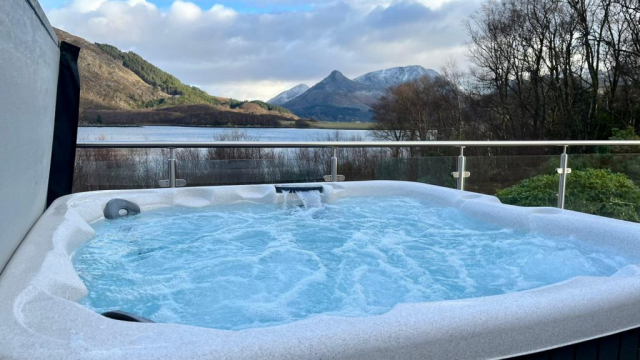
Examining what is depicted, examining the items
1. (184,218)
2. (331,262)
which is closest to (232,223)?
(184,218)

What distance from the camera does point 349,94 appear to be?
19.0 m

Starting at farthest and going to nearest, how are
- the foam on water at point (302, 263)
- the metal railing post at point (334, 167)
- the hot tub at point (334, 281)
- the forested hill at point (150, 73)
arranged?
the forested hill at point (150, 73)
the metal railing post at point (334, 167)
the foam on water at point (302, 263)
the hot tub at point (334, 281)

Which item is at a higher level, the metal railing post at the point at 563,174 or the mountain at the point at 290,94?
the mountain at the point at 290,94

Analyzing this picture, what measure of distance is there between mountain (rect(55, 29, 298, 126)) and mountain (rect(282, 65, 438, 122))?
12.7ft

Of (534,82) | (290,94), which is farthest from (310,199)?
(290,94)

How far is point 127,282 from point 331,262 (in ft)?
2.92

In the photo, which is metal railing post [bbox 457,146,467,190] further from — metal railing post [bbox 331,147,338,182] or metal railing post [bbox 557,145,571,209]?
metal railing post [bbox 331,147,338,182]

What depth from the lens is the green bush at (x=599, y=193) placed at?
430 cm

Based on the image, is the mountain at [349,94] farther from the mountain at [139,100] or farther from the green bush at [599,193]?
the green bush at [599,193]

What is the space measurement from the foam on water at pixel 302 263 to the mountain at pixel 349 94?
9742 millimetres

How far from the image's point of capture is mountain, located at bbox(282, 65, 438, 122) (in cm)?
1435

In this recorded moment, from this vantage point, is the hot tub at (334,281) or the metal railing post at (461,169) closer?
→ the hot tub at (334,281)

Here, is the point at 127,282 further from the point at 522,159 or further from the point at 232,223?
the point at 522,159

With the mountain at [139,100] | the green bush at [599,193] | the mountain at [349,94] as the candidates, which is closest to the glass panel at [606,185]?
the green bush at [599,193]
